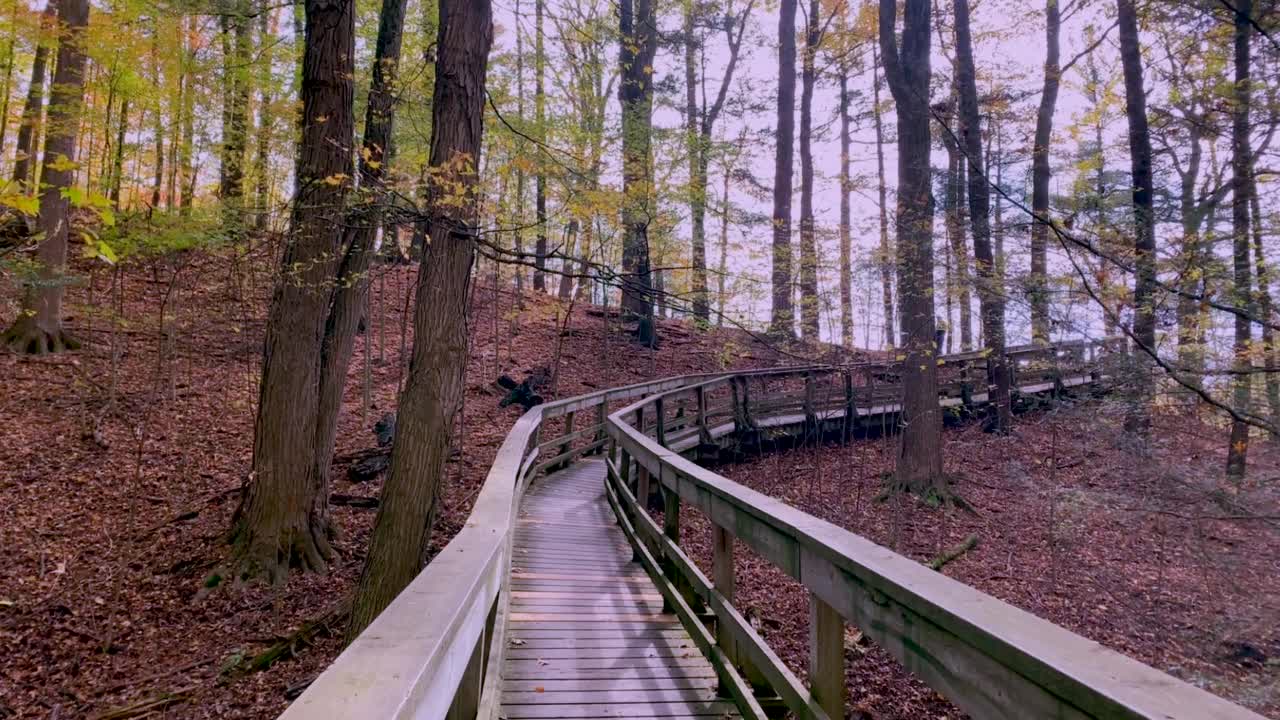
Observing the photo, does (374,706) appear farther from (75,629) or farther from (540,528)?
(75,629)

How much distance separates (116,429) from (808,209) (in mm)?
18888

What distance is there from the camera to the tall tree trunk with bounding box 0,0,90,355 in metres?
11.3

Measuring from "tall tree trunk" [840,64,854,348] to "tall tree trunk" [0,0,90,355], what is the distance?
47.2 feet

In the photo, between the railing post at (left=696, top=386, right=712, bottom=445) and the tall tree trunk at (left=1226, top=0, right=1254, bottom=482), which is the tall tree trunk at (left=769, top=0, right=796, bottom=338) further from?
the tall tree trunk at (left=1226, top=0, right=1254, bottom=482)

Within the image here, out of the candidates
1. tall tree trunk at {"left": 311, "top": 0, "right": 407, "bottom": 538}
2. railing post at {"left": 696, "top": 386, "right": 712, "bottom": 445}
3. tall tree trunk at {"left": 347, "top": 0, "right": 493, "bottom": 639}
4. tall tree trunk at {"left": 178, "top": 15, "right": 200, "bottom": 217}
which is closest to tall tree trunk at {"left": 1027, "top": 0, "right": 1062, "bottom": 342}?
railing post at {"left": 696, "top": 386, "right": 712, "bottom": 445}

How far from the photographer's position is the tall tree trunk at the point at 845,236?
567 inches

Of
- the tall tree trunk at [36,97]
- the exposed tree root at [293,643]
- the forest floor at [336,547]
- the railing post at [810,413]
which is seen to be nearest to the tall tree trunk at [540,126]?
the forest floor at [336,547]

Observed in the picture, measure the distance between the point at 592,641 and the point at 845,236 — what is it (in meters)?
14.2

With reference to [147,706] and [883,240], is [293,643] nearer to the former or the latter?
[147,706]

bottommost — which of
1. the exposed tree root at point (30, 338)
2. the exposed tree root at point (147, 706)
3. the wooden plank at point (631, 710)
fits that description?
the exposed tree root at point (147, 706)

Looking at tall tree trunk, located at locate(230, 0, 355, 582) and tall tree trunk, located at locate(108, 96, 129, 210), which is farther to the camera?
tall tree trunk, located at locate(108, 96, 129, 210)

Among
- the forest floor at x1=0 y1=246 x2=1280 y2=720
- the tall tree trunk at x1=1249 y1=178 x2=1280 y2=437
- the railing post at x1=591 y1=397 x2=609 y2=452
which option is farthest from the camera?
the railing post at x1=591 y1=397 x2=609 y2=452

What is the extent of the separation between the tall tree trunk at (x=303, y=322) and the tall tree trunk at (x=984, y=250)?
24.4ft

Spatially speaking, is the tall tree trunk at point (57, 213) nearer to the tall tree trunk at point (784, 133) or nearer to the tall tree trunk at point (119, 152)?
the tall tree trunk at point (119, 152)
